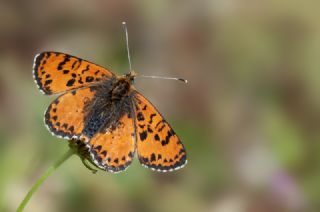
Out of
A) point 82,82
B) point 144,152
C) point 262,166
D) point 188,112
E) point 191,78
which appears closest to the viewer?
point 144,152

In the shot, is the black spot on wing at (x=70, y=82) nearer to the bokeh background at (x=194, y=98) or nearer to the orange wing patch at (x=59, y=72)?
the orange wing patch at (x=59, y=72)

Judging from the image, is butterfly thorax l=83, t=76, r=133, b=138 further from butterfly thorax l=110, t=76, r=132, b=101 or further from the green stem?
the green stem

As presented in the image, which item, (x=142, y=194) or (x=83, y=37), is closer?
(x=142, y=194)

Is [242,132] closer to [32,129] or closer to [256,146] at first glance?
→ [256,146]

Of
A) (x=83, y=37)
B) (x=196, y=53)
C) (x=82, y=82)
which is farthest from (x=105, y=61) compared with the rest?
(x=82, y=82)

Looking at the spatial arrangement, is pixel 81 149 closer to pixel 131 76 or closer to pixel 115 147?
pixel 115 147
